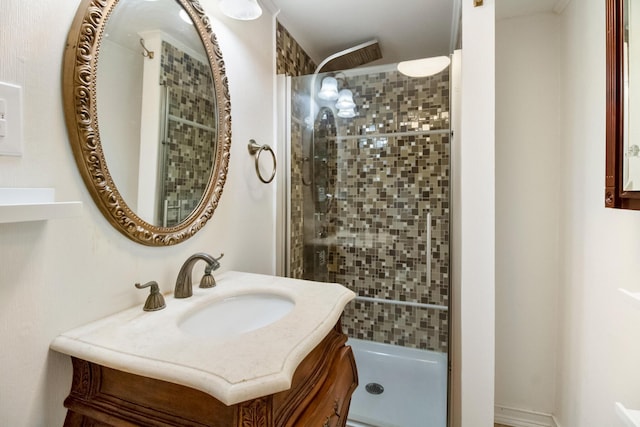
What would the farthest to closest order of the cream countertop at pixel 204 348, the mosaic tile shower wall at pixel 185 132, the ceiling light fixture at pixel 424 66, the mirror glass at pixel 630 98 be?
the ceiling light fixture at pixel 424 66, the mosaic tile shower wall at pixel 185 132, the mirror glass at pixel 630 98, the cream countertop at pixel 204 348

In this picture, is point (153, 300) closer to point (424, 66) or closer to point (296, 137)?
point (296, 137)

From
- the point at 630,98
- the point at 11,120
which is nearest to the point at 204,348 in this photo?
the point at 11,120

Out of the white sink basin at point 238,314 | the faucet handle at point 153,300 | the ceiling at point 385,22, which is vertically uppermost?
the ceiling at point 385,22

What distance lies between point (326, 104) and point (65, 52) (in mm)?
1545

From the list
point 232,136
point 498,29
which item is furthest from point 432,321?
point 498,29

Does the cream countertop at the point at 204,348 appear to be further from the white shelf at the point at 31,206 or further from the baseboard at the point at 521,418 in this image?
the baseboard at the point at 521,418

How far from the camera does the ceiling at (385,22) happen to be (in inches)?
65.2

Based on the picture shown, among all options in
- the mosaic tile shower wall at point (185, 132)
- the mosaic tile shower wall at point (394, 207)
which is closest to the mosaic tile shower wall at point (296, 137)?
the mosaic tile shower wall at point (394, 207)

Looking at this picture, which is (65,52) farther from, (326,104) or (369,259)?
(369,259)

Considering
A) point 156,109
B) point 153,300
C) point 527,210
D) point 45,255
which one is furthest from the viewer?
point 527,210

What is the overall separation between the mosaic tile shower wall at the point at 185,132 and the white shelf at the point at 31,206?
336 mm

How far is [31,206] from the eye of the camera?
0.56 meters

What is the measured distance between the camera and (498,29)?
1.70 m

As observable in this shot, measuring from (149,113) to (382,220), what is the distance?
5.01 feet
